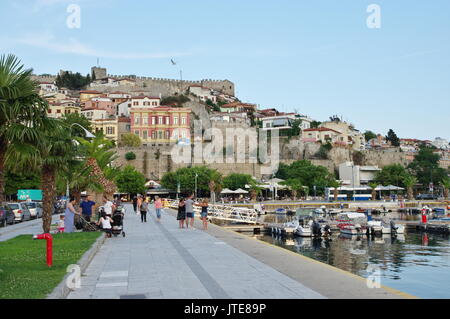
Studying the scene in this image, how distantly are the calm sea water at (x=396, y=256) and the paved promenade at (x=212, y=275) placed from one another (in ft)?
16.5

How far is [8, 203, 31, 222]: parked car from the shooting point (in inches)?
1225

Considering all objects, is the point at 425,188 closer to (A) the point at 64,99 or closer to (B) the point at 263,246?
(A) the point at 64,99

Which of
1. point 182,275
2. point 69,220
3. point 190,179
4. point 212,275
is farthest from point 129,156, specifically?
point 212,275

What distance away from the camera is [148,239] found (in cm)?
1884

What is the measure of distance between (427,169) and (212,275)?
345 ft

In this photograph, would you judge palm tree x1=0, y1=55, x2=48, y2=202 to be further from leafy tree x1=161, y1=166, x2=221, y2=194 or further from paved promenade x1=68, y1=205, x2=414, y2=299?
leafy tree x1=161, y1=166, x2=221, y2=194

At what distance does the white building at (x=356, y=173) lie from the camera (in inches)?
4114

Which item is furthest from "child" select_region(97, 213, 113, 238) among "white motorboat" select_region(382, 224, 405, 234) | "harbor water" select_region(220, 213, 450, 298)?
"white motorboat" select_region(382, 224, 405, 234)

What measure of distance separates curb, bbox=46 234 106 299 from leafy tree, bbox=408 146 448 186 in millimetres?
99107

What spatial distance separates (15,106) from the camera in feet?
33.3

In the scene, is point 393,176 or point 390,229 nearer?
point 390,229

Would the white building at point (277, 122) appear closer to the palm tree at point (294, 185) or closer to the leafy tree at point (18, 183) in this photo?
the palm tree at point (294, 185)

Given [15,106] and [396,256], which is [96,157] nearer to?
[396,256]
